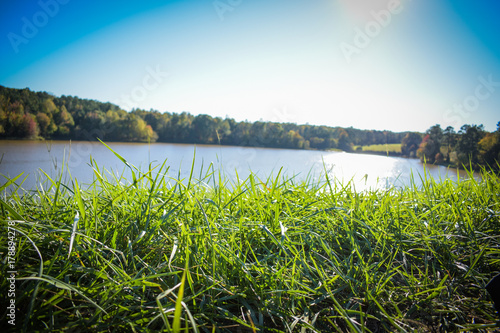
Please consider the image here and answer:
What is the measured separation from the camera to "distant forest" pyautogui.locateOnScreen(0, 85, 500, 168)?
28.6ft

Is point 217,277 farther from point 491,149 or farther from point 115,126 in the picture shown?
point 115,126

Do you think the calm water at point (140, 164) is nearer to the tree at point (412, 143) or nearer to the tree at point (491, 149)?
the tree at point (412, 143)

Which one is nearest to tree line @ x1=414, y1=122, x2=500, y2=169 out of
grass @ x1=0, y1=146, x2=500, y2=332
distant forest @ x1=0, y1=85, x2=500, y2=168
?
distant forest @ x1=0, y1=85, x2=500, y2=168

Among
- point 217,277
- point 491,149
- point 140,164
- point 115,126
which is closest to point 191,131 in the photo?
point 115,126

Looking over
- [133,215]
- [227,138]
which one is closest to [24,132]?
[133,215]

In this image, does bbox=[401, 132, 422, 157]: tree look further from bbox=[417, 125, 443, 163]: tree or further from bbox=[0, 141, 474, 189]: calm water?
bbox=[417, 125, 443, 163]: tree

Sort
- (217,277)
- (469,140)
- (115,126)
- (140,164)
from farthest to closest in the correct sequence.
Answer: (115,126) < (469,140) < (140,164) < (217,277)

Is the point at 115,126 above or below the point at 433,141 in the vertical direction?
above

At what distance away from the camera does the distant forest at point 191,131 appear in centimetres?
872

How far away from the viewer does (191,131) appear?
38188 mm

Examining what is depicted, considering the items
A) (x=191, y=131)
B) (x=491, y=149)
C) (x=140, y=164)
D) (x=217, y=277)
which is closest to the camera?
(x=217, y=277)

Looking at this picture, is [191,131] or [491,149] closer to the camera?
[491,149]

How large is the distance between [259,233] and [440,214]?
4.70ft

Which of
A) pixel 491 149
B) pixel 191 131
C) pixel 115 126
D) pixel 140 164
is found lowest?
pixel 140 164
